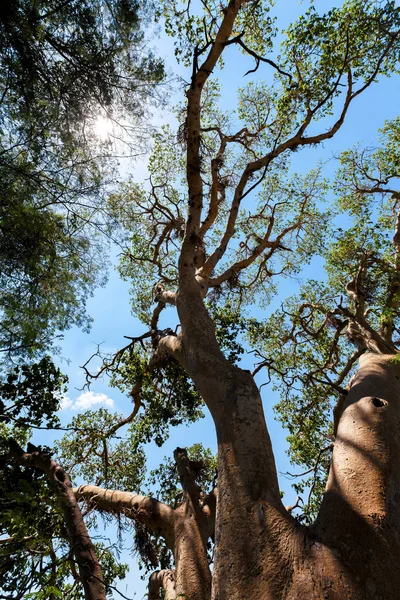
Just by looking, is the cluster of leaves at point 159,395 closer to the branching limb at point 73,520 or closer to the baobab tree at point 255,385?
the baobab tree at point 255,385

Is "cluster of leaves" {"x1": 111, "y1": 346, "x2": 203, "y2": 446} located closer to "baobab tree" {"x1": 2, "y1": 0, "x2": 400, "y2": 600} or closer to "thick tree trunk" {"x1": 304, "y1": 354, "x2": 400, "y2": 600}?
"baobab tree" {"x1": 2, "y1": 0, "x2": 400, "y2": 600}

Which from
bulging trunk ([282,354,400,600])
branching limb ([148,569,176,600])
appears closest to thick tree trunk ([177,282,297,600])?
bulging trunk ([282,354,400,600])

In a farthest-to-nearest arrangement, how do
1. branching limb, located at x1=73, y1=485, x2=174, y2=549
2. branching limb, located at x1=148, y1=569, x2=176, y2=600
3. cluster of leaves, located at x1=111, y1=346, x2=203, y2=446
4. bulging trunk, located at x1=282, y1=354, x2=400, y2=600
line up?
cluster of leaves, located at x1=111, y1=346, x2=203, y2=446, branching limb, located at x1=73, y1=485, x2=174, y2=549, branching limb, located at x1=148, y1=569, x2=176, y2=600, bulging trunk, located at x1=282, y1=354, x2=400, y2=600

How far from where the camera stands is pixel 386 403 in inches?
132

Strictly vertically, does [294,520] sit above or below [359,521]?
above

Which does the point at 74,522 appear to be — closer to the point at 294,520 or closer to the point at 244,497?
the point at 244,497

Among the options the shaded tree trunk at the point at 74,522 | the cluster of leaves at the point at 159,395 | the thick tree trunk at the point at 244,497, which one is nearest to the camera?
the thick tree trunk at the point at 244,497

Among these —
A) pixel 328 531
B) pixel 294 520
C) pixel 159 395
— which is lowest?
pixel 328 531

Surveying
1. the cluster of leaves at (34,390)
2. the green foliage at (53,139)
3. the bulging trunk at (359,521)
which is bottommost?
the bulging trunk at (359,521)

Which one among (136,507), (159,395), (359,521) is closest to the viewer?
(359,521)

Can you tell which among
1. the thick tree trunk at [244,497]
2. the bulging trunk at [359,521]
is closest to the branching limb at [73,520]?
the thick tree trunk at [244,497]

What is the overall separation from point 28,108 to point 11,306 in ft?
7.54

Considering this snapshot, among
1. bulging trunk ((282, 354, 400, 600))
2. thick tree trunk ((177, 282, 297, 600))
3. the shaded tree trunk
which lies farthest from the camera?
the shaded tree trunk

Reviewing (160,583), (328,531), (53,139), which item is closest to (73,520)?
(160,583)
